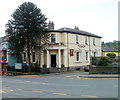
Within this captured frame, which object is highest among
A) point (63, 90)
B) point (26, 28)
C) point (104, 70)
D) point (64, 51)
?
point (26, 28)

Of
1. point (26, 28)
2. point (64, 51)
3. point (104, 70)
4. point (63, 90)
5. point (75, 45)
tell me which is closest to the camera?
point (63, 90)

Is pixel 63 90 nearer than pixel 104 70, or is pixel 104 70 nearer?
pixel 63 90

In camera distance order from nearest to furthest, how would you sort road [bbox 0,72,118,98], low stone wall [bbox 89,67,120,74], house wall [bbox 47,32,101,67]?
1. road [bbox 0,72,118,98]
2. low stone wall [bbox 89,67,120,74]
3. house wall [bbox 47,32,101,67]

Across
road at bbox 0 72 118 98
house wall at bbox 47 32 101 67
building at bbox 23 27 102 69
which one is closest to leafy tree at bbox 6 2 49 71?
building at bbox 23 27 102 69

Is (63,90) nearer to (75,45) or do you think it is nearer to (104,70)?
(104,70)

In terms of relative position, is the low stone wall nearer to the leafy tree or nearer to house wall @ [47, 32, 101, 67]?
house wall @ [47, 32, 101, 67]

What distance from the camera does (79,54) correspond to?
126 ft

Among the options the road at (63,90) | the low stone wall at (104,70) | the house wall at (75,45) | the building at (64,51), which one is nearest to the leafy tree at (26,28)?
the building at (64,51)

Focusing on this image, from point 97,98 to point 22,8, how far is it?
2513 centimetres

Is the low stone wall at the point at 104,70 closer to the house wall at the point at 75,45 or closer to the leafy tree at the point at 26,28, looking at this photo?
the house wall at the point at 75,45

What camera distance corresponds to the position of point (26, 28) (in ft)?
101

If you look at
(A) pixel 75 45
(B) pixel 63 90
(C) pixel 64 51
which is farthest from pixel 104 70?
(B) pixel 63 90

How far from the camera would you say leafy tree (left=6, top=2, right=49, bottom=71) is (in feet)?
100

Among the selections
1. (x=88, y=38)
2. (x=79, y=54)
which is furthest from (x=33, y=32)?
(x=88, y=38)
